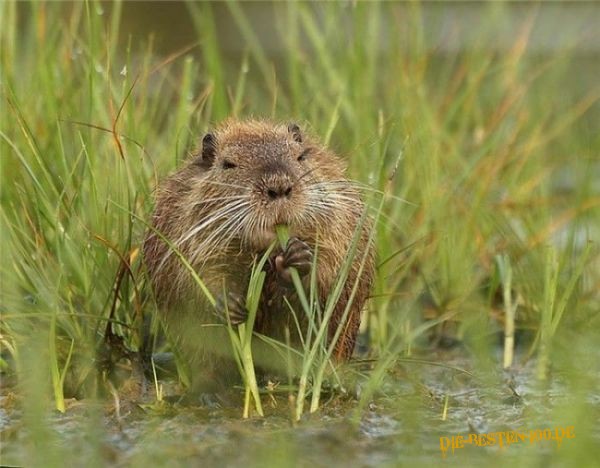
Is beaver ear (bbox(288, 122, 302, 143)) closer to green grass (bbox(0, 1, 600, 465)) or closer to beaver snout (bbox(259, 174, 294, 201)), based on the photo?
green grass (bbox(0, 1, 600, 465))

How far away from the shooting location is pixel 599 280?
510 cm

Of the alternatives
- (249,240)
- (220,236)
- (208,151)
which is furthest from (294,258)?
(208,151)

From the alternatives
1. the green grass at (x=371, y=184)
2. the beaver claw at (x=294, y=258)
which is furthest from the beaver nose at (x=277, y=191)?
the green grass at (x=371, y=184)

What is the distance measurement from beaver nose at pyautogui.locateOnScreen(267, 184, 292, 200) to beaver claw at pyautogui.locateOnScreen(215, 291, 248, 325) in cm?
29

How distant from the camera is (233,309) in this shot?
392 cm

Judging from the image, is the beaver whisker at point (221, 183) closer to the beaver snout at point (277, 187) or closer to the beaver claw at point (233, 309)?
the beaver snout at point (277, 187)

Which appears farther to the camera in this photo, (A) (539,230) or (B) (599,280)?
(A) (539,230)

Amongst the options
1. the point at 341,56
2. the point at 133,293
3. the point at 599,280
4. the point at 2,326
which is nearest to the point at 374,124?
the point at 341,56

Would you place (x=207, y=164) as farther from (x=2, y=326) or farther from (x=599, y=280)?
(x=599, y=280)

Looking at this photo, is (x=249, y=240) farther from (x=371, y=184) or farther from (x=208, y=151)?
(x=371, y=184)

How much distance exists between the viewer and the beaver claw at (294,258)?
3963mm

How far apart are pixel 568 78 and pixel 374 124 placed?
2343 mm

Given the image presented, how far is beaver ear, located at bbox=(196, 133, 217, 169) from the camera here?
4.32 metres

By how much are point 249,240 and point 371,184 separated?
0.58m
